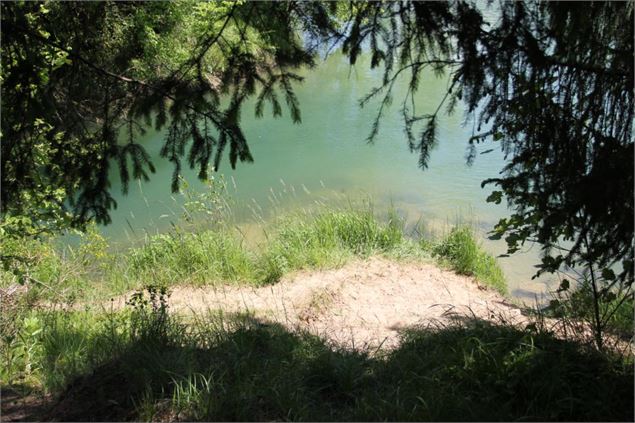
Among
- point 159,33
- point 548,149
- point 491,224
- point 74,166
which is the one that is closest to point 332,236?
point 491,224

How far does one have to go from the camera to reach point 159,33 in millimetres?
12617

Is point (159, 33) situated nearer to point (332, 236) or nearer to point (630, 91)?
point (332, 236)

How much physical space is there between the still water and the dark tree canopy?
424cm

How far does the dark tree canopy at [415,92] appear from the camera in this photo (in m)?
2.84

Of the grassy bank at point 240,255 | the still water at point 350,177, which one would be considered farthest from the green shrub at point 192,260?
the still water at point 350,177

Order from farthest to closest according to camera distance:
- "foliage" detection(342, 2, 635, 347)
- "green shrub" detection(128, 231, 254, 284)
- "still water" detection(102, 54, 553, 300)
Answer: "still water" detection(102, 54, 553, 300)
"green shrub" detection(128, 231, 254, 284)
"foliage" detection(342, 2, 635, 347)

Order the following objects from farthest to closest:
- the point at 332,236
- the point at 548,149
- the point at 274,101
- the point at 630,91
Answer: the point at 332,236 < the point at 274,101 < the point at 548,149 < the point at 630,91

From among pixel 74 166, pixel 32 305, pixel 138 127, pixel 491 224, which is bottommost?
pixel 491 224

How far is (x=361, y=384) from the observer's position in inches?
130

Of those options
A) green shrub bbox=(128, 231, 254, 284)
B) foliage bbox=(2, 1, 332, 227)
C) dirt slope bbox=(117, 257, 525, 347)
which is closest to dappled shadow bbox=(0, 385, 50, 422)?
foliage bbox=(2, 1, 332, 227)

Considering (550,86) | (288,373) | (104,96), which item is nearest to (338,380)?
(288,373)

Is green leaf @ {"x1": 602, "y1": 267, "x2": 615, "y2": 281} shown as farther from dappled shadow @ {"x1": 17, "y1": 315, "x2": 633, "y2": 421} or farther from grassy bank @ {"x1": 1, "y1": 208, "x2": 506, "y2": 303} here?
grassy bank @ {"x1": 1, "y1": 208, "x2": 506, "y2": 303}

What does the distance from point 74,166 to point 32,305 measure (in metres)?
2.08

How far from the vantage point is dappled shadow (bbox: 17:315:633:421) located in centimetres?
283
